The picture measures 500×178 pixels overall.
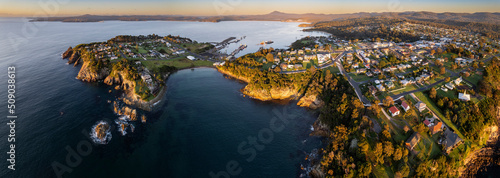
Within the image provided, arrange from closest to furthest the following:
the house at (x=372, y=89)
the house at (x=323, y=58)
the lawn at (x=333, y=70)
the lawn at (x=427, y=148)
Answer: the lawn at (x=427, y=148) < the house at (x=372, y=89) < the lawn at (x=333, y=70) < the house at (x=323, y=58)

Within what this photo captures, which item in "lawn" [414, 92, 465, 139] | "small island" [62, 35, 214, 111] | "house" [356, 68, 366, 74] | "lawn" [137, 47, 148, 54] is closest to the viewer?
"lawn" [414, 92, 465, 139]

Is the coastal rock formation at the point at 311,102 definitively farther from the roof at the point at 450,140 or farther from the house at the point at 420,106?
the roof at the point at 450,140

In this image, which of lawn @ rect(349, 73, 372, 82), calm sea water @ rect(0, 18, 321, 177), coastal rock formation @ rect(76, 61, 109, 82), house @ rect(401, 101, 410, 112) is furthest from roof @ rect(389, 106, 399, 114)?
coastal rock formation @ rect(76, 61, 109, 82)

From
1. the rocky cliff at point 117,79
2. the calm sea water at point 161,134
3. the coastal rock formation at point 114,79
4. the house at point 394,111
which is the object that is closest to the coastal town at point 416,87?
the house at point 394,111

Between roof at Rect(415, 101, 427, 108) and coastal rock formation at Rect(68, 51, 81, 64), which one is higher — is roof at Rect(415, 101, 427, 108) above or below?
below

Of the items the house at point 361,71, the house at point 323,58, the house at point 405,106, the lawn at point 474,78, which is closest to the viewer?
the house at point 405,106

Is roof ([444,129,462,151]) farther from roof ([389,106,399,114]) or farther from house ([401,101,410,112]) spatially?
roof ([389,106,399,114])

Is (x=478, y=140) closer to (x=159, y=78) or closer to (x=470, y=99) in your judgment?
(x=470, y=99)
